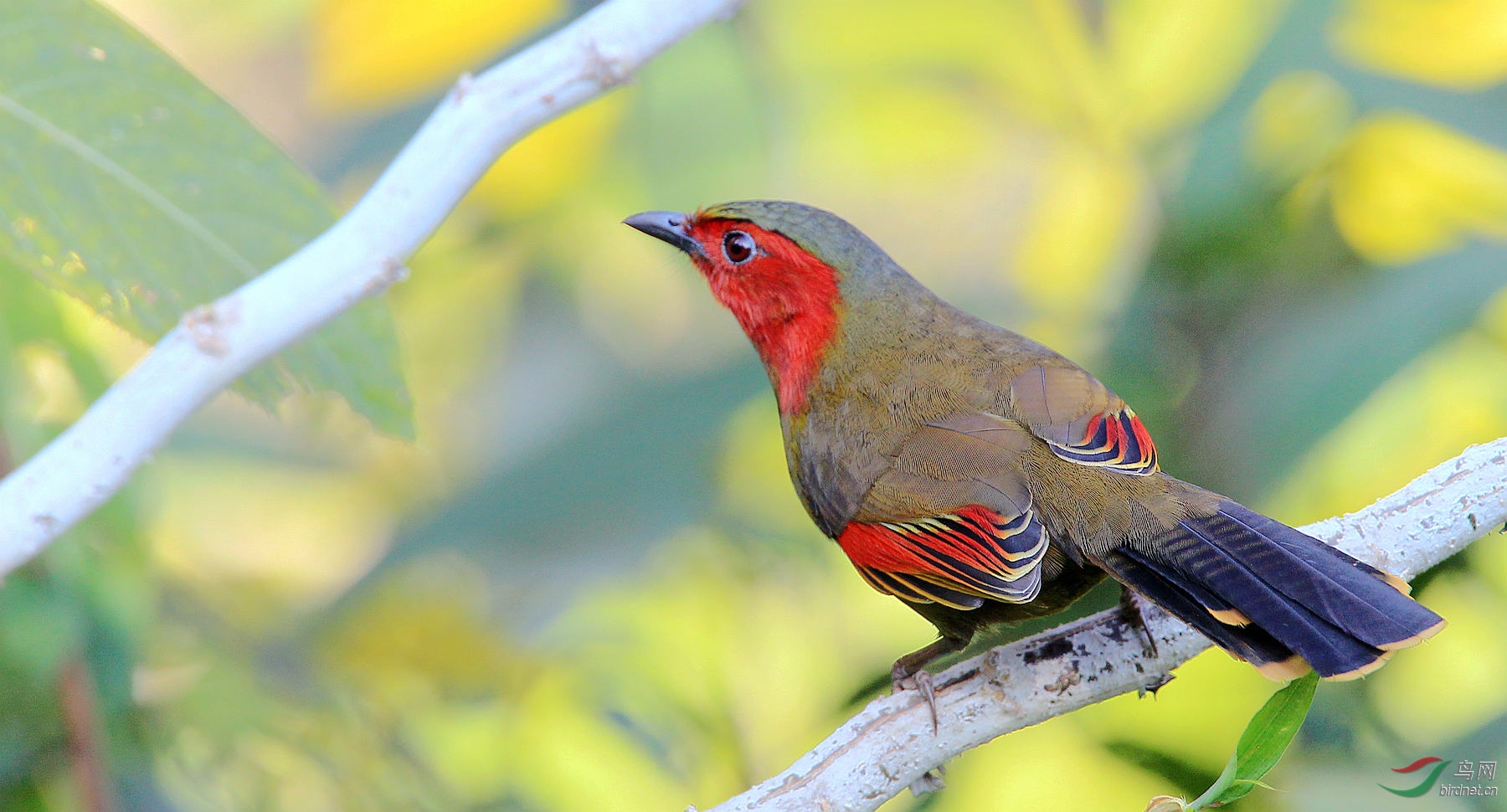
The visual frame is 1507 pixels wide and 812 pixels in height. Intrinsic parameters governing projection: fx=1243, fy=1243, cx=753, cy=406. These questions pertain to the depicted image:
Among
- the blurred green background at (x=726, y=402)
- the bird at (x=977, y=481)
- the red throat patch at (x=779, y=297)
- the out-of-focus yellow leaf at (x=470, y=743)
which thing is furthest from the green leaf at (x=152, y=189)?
the out-of-focus yellow leaf at (x=470, y=743)

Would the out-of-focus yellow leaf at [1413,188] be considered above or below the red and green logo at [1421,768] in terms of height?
above

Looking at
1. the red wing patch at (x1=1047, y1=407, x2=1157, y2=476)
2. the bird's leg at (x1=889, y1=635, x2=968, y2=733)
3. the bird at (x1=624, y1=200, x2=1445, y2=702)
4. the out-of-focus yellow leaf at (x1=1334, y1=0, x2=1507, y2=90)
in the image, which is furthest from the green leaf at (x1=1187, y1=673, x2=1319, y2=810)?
the out-of-focus yellow leaf at (x1=1334, y1=0, x2=1507, y2=90)

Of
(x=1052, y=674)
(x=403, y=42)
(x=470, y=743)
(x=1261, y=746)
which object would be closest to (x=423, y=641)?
(x=470, y=743)

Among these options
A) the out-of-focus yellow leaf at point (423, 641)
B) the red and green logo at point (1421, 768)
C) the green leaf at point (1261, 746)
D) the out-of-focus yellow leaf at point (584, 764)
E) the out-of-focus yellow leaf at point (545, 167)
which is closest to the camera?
the green leaf at point (1261, 746)

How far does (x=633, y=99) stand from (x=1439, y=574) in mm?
1971

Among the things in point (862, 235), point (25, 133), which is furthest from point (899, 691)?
point (25, 133)

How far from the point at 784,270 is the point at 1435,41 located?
167cm

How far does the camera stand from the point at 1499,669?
2285 millimetres

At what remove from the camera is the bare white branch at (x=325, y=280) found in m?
1.19

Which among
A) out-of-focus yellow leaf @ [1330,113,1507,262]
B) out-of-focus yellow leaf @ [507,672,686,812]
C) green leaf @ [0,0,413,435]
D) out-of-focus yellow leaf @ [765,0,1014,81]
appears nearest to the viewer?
green leaf @ [0,0,413,435]

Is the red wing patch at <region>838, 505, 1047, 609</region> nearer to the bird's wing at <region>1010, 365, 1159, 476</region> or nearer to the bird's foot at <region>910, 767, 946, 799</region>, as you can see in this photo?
the bird's wing at <region>1010, 365, 1159, 476</region>

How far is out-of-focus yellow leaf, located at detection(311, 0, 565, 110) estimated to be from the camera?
3113 millimetres

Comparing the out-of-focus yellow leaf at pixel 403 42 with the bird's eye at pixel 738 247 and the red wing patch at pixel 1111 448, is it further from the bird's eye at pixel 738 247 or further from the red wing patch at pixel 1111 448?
the red wing patch at pixel 1111 448

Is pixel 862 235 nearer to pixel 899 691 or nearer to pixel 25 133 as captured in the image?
pixel 899 691
